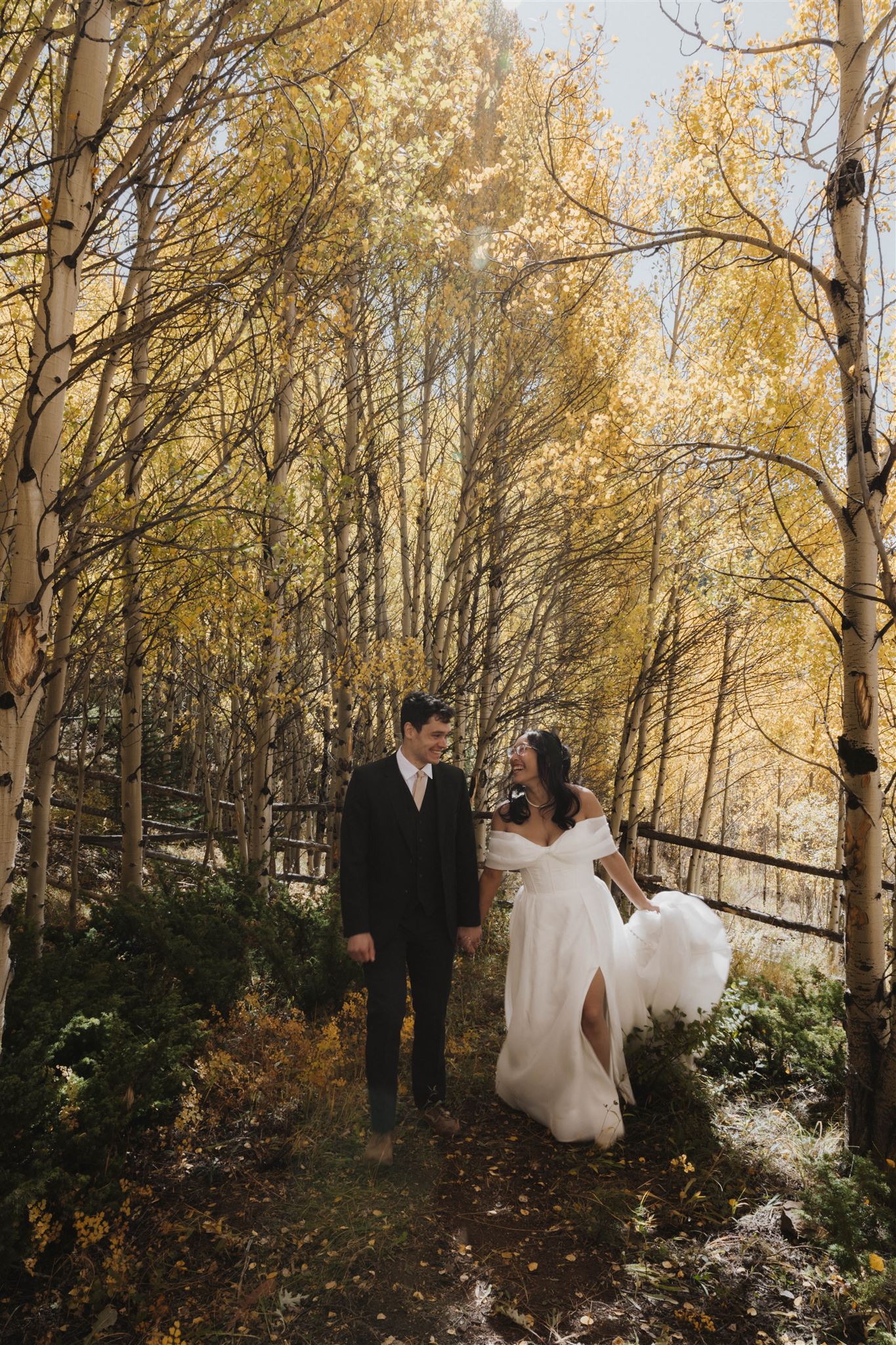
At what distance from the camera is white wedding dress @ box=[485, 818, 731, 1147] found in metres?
3.66

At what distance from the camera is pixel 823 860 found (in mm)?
19594

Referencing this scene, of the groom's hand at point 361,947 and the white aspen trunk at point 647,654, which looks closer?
the groom's hand at point 361,947

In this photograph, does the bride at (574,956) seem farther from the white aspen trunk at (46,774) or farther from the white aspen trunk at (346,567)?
the white aspen trunk at (346,567)

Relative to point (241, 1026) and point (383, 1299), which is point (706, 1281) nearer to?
point (383, 1299)

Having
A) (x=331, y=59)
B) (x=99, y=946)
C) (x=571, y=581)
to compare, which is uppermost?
(x=331, y=59)

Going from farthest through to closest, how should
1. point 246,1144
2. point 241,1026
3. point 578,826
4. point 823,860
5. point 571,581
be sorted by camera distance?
point 823,860, point 571,581, point 241,1026, point 578,826, point 246,1144

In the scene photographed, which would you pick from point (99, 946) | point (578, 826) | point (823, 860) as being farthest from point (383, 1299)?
point (823, 860)

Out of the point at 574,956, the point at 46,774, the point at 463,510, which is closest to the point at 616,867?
the point at 574,956

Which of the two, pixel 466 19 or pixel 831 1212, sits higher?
pixel 466 19

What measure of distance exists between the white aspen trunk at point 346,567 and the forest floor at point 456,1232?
11.4 ft

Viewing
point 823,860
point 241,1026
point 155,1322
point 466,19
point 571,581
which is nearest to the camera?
point 155,1322

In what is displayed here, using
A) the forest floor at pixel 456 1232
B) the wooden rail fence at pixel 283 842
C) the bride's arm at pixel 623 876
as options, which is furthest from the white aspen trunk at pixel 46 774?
the bride's arm at pixel 623 876

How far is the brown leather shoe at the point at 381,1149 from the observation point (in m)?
3.41

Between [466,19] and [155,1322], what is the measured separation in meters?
10.8
